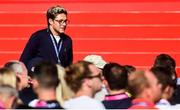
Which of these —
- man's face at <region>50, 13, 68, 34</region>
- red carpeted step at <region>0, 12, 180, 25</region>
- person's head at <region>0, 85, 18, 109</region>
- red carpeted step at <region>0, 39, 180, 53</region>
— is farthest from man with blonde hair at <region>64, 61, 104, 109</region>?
red carpeted step at <region>0, 12, 180, 25</region>

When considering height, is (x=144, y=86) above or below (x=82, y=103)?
above

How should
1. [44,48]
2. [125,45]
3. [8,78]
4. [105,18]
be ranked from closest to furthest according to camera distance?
[8,78]
[44,48]
[125,45]
[105,18]

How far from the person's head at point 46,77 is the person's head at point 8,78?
11.3 inches

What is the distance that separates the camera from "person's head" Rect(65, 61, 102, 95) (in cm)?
500

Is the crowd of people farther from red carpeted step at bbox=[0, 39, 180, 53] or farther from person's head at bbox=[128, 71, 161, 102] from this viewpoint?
red carpeted step at bbox=[0, 39, 180, 53]

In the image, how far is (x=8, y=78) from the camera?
202 inches

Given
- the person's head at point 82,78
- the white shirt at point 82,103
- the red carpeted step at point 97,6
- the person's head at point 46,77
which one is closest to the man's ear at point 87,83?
the person's head at point 82,78

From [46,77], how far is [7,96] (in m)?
0.31

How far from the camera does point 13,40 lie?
1159cm

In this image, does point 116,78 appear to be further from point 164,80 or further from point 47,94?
point 47,94

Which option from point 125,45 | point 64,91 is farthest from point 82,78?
point 125,45

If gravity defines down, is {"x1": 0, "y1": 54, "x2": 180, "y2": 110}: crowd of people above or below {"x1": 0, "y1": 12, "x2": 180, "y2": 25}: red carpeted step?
above

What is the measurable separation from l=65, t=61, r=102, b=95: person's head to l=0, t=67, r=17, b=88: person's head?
15.8 inches

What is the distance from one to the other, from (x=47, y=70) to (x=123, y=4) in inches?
304
